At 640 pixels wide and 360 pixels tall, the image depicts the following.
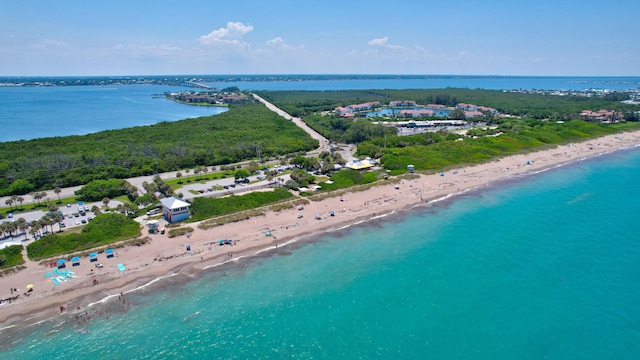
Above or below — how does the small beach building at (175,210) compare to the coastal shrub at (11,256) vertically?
above

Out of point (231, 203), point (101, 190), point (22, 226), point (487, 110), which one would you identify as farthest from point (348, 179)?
point (487, 110)

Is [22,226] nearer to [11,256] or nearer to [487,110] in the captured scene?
[11,256]

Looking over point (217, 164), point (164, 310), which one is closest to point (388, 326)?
point (164, 310)

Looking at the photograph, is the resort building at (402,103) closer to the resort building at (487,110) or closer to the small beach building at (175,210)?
the resort building at (487,110)

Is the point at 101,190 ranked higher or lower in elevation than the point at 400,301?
higher

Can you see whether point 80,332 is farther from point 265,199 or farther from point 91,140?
point 91,140

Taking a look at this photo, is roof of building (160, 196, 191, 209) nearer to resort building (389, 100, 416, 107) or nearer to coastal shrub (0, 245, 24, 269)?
coastal shrub (0, 245, 24, 269)

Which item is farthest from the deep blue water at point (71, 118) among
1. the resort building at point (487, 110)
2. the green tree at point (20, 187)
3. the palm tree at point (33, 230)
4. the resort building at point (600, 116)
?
the resort building at point (600, 116)
